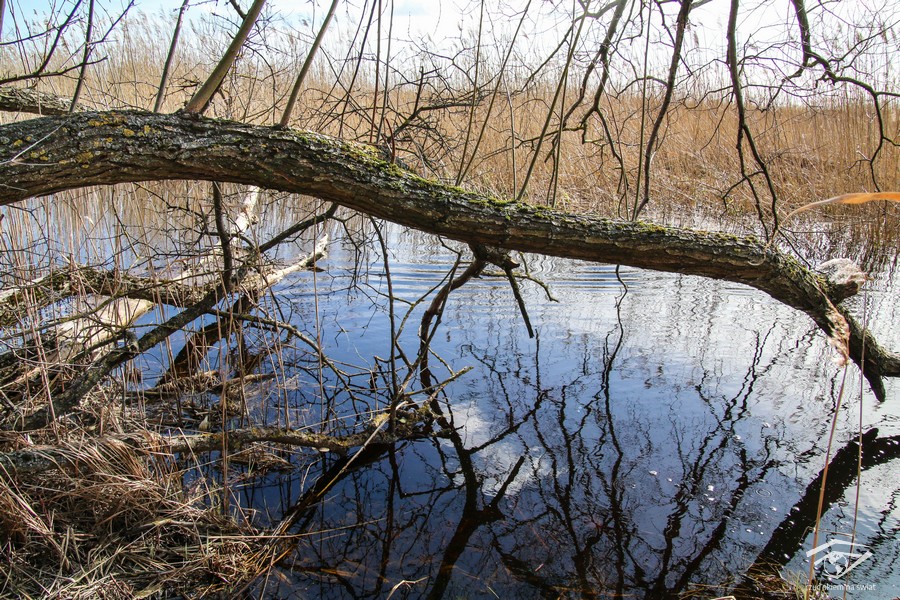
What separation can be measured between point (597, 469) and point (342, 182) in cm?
191

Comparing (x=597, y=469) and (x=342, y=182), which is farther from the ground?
(x=342, y=182)

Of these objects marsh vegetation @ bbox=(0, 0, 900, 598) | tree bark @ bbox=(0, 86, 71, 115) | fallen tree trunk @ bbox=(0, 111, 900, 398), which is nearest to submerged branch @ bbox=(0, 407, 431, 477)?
marsh vegetation @ bbox=(0, 0, 900, 598)

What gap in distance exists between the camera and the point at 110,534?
2256mm

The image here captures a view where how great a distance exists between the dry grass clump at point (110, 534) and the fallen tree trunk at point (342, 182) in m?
1.07

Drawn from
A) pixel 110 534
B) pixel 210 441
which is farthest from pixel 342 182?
pixel 110 534

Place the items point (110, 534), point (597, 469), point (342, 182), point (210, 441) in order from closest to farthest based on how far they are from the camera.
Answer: point (342, 182) < point (110, 534) < point (210, 441) < point (597, 469)

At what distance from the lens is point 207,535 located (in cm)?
234

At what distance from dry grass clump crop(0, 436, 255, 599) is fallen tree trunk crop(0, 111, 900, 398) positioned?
1066mm
